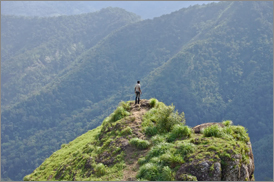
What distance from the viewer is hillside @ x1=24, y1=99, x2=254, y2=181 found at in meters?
14.3

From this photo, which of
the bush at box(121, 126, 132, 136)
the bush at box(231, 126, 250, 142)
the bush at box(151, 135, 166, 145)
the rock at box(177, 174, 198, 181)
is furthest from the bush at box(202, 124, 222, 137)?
the bush at box(121, 126, 132, 136)

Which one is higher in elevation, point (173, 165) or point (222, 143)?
point (222, 143)

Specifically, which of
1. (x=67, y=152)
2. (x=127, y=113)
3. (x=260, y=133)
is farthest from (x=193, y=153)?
(x=260, y=133)

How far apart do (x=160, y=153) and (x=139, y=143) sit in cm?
194

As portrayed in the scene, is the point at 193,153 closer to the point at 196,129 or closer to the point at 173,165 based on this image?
the point at 173,165

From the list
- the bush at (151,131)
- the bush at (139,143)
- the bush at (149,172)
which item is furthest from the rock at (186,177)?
the bush at (151,131)

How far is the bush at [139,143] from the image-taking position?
17406 millimetres

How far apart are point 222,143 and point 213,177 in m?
2.17

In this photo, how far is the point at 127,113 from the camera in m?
22.3

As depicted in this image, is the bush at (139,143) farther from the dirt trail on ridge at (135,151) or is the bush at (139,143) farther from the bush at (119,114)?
the bush at (119,114)

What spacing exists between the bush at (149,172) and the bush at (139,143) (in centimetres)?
239

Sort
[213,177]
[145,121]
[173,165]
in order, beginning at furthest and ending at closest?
[145,121] < [173,165] < [213,177]

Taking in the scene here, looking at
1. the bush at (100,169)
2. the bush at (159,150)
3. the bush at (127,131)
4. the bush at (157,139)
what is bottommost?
the bush at (100,169)

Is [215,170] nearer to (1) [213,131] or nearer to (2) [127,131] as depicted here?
(1) [213,131]
